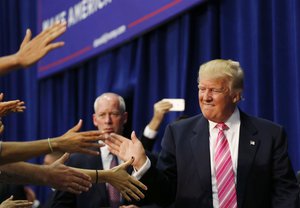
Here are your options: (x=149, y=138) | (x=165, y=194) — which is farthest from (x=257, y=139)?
(x=149, y=138)

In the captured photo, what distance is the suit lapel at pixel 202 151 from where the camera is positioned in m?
3.71

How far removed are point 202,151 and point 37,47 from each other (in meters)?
1.13

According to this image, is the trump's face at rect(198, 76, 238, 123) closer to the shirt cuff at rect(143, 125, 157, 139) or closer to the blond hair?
the blond hair

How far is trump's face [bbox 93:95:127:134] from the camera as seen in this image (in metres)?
4.91

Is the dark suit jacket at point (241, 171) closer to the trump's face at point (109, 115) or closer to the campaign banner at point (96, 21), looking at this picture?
the trump's face at point (109, 115)

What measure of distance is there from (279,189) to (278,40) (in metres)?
1.69

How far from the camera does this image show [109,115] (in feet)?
16.2

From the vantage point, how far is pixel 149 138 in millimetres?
5473

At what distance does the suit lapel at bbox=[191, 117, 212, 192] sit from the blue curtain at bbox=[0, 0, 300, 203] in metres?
1.28

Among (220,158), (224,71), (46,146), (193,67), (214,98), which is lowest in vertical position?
(220,158)

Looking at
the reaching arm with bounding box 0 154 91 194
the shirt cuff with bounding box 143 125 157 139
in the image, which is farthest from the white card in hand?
the reaching arm with bounding box 0 154 91 194

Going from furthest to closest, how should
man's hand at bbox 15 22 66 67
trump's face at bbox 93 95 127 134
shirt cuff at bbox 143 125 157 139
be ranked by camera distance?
shirt cuff at bbox 143 125 157 139 < trump's face at bbox 93 95 127 134 < man's hand at bbox 15 22 66 67

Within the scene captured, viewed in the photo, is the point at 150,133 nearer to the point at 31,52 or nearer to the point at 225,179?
the point at 225,179

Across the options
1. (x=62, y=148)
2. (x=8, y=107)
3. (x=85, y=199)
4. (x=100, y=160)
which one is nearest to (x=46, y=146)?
(x=62, y=148)
